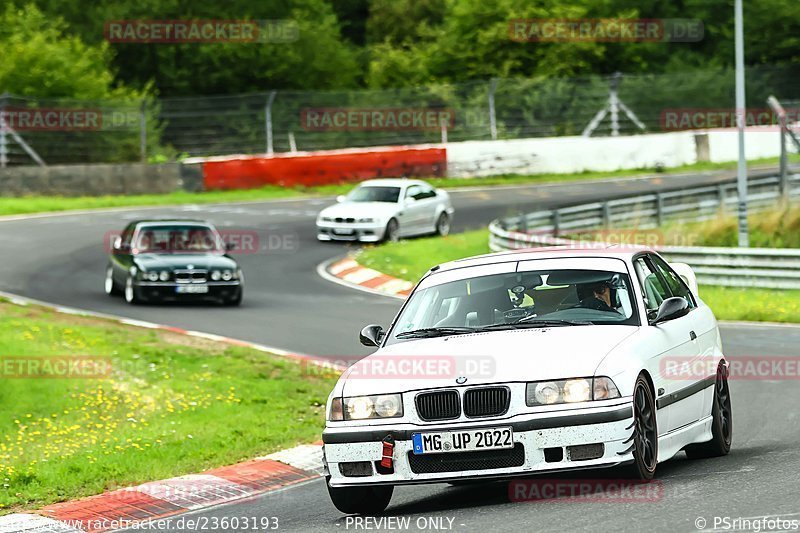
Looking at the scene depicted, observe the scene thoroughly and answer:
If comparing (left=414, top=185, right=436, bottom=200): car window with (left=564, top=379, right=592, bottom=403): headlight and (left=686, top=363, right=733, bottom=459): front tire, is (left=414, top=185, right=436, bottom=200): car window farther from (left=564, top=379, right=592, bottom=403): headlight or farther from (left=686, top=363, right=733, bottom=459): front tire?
(left=564, top=379, right=592, bottom=403): headlight

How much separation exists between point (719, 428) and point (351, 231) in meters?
22.5

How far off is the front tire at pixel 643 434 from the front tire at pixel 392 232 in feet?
79.3

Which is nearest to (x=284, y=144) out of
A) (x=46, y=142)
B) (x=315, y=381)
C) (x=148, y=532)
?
(x=46, y=142)

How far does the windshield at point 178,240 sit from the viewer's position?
80.1ft

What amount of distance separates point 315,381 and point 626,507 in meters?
7.98

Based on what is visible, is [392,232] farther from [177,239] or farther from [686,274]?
[686,274]

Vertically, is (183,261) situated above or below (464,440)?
below

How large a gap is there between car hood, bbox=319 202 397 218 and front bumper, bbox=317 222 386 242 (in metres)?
0.24

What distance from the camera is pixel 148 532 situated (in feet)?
29.8

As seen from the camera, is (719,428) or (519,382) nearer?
(519,382)

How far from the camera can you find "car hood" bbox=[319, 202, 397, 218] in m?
32.8

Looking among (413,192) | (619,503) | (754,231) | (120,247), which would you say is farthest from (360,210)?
(619,503)

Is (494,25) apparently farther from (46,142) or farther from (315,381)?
(315,381)

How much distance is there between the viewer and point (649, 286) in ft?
33.2
